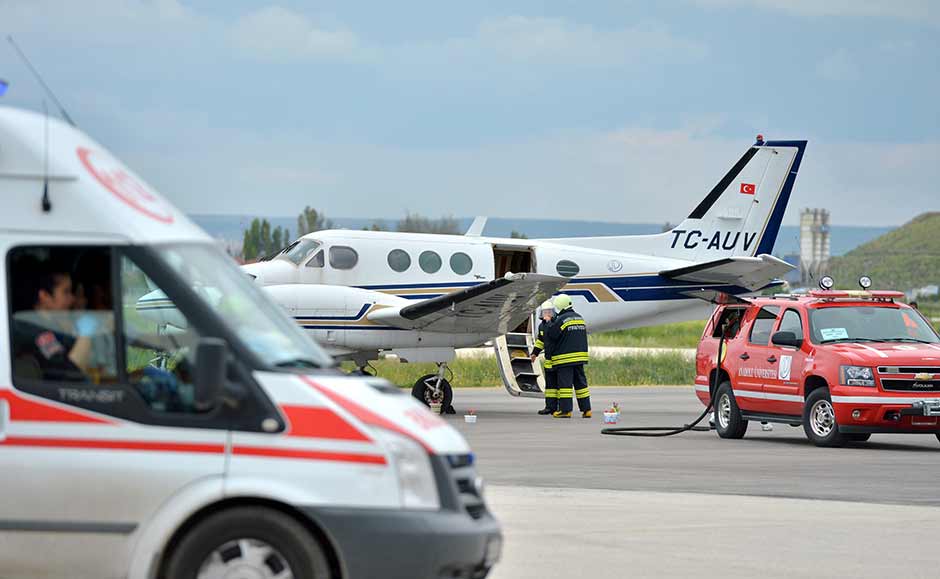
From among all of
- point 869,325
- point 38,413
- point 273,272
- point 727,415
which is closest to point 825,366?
point 869,325

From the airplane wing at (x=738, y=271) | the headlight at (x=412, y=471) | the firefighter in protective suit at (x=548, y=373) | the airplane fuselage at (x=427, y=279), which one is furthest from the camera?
the airplane wing at (x=738, y=271)

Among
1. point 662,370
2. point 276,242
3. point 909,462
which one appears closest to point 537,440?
point 909,462

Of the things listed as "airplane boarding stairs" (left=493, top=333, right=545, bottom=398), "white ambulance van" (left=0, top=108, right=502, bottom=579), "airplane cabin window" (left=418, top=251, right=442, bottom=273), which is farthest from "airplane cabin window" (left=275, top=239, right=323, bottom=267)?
"white ambulance van" (left=0, top=108, right=502, bottom=579)

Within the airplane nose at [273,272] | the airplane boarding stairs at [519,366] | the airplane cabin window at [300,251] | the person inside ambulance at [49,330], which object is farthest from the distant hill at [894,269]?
Result: the person inside ambulance at [49,330]

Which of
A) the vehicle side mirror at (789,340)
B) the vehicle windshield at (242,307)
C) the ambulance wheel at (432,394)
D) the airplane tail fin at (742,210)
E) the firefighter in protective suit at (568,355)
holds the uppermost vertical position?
the airplane tail fin at (742,210)

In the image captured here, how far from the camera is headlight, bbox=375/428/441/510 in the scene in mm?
7219

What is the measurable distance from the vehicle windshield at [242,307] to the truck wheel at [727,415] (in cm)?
1362

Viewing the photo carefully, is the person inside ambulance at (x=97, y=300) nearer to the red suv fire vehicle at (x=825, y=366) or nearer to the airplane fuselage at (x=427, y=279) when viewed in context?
the red suv fire vehicle at (x=825, y=366)

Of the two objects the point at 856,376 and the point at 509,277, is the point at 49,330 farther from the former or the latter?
the point at 509,277

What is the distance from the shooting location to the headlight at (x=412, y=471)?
7219 mm

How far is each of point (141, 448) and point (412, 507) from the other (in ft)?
4.33

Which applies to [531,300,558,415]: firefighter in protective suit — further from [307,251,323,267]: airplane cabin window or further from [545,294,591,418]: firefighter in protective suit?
[307,251,323,267]: airplane cabin window

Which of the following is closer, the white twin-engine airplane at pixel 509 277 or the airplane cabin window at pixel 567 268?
the white twin-engine airplane at pixel 509 277

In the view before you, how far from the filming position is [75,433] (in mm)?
7234
